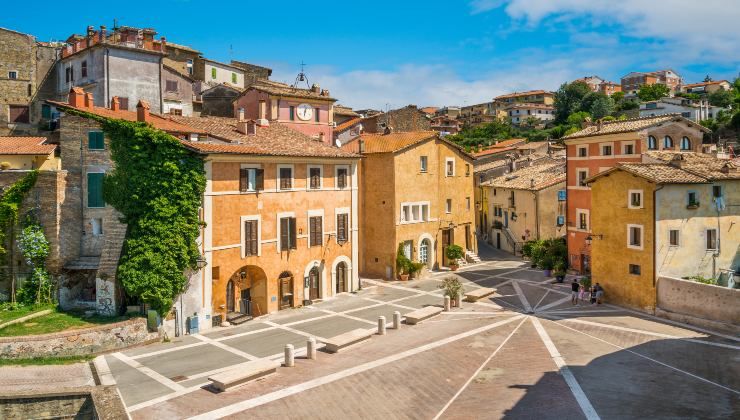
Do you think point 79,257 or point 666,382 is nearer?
point 666,382

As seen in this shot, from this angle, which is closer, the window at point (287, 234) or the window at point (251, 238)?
the window at point (251, 238)

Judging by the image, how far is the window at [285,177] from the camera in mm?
32906

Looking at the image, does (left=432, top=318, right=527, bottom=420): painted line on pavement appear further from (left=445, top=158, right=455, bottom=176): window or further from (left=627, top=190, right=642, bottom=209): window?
(left=445, top=158, right=455, bottom=176): window

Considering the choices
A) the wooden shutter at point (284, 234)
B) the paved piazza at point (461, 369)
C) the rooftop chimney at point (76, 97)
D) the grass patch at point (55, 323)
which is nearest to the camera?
the paved piazza at point (461, 369)

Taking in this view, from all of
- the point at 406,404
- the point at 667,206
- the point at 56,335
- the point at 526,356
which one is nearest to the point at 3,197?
the point at 56,335

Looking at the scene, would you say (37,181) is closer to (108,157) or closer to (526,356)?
(108,157)

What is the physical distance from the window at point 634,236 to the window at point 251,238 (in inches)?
841

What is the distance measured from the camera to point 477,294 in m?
35.0

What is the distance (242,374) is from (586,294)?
2275 centimetres

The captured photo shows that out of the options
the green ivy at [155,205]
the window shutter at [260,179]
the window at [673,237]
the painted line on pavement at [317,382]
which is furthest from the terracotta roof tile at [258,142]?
the window at [673,237]

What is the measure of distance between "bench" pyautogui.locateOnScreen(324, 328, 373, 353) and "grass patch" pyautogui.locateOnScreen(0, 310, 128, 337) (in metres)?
10.6

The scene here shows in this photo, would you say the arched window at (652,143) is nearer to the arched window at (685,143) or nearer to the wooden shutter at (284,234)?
the arched window at (685,143)

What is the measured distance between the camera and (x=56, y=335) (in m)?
24.3

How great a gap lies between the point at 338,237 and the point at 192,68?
34.7 meters
